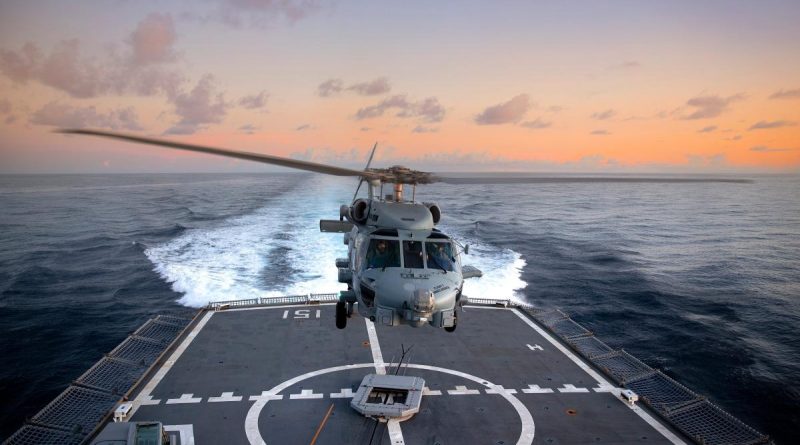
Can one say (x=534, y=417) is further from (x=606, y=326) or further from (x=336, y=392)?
(x=606, y=326)

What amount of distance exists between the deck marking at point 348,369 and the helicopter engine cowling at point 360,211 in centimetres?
679

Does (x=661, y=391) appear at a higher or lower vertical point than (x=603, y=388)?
lower

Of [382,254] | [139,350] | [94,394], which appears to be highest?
[382,254]

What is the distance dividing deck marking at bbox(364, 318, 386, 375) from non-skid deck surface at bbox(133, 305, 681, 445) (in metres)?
0.05

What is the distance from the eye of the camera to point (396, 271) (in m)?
13.7

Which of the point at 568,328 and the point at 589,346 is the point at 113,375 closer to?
the point at 589,346

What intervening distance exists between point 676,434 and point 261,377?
1478cm

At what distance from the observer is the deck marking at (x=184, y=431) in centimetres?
1434

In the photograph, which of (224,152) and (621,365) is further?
(621,365)

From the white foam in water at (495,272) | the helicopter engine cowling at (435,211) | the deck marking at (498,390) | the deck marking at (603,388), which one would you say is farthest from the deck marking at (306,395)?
the white foam in water at (495,272)

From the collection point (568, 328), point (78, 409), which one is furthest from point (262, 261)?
point (568, 328)

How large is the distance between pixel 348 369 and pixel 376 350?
2284 mm

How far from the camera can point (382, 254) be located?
47.0 feet

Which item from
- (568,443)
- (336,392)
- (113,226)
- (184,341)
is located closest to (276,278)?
(184,341)
